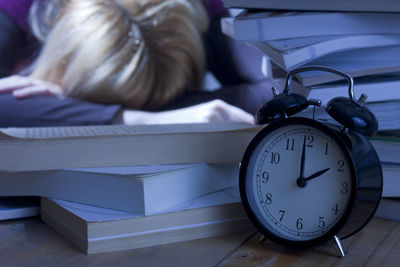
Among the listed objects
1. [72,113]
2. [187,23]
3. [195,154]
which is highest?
[187,23]

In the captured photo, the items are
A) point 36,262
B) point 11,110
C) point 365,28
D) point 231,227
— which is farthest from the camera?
point 11,110

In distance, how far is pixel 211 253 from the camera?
A: 67cm

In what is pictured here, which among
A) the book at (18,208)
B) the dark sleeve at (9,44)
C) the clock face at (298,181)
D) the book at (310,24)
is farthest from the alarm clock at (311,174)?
the dark sleeve at (9,44)

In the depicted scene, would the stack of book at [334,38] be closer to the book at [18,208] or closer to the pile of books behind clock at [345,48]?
the pile of books behind clock at [345,48]

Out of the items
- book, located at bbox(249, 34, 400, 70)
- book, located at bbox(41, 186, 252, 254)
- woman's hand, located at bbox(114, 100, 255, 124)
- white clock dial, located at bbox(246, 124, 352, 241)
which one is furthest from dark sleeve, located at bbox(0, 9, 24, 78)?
white clock dial, located at bbox(246, 124, 352, 241)

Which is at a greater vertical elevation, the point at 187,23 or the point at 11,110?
the point at 187,23

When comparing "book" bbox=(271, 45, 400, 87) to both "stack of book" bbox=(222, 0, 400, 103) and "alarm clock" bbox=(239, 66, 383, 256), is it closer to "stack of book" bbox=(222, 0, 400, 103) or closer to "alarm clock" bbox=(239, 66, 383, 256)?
"stack of book" bbox=(222, 0, 400, 103)

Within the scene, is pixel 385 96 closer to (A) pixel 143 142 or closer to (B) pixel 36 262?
(A) pixel 143 142

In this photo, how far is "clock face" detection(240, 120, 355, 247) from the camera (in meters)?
0.66

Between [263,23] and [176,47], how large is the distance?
1.60 feet

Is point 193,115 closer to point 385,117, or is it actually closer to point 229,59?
point 229,59

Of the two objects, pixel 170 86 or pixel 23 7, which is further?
pixel 170 86

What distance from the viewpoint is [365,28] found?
861 millimetres

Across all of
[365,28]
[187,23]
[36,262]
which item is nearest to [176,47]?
[187,23]
